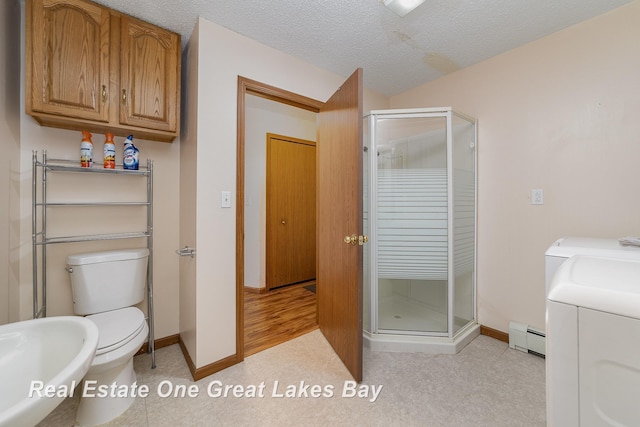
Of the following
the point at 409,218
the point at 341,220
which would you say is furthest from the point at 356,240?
the point at 409,218

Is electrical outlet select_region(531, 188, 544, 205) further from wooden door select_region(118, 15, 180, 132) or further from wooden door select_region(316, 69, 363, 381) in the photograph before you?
wooden door select_region(118, 15, 180, 132)

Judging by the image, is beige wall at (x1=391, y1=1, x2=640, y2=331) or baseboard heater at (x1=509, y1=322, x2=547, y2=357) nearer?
beige wall at (x1=391, y1=1, x2=640, y2=331)

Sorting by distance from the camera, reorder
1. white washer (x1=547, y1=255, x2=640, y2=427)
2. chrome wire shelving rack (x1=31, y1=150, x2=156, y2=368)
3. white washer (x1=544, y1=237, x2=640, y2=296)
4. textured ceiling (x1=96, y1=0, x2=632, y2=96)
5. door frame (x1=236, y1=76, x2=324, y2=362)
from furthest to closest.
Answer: door frame (x1=236, y1=76, x2=324, y2=362), textured ceiling (x1=96, y1=0, x2=632, y2=96), chrome wire shelving rack (x1=31, y1=150, x2=156, y2=368), white washer (x1=544, y1=237, x2=640, y2=296), white washer (x1=547, y1=255, x2=640, y2=427)

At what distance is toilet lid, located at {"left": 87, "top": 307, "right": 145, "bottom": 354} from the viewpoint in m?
1.25

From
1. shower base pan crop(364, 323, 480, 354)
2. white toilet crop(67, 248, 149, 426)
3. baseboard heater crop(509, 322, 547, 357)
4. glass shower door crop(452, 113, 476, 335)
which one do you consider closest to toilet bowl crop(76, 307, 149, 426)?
white toilet crop(67, 248, 149, 426)

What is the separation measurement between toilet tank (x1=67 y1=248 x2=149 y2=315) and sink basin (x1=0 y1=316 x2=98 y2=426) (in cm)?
70

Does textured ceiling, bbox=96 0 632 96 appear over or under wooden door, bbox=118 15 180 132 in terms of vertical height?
over

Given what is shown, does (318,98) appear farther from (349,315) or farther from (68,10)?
(349,315)

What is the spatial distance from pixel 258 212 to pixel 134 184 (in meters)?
1.58

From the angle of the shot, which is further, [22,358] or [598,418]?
[22,358]

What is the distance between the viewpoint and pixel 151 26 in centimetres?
161

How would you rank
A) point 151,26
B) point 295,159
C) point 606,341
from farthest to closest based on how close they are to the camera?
1. point 295,159
2. point 151,26
3. point 606,341

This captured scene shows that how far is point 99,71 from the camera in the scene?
144cm

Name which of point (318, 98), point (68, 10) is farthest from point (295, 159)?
point (68, 10)
